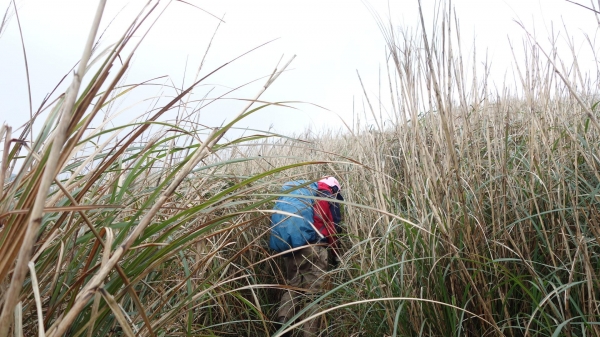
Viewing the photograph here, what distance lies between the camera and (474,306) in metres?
1.41

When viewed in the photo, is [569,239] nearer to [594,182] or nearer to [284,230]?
[594,182]

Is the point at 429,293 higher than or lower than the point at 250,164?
lower

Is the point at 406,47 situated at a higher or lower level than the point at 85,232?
higher

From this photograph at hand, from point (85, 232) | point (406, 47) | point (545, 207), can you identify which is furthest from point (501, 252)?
point (85, 232)

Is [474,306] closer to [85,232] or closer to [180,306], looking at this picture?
[180,306]

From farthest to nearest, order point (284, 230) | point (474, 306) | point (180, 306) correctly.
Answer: point (284, 230) → point (474, 306) → point (180, 306)

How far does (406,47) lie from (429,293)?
844 millimetres

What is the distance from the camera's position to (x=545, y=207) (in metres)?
1.72

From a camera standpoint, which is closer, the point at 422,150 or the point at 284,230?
the point at 422,150

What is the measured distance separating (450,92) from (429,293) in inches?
26.1

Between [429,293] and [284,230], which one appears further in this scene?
[284,230]

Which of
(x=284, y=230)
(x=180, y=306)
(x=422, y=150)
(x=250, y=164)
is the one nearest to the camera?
(x=180, y=306)

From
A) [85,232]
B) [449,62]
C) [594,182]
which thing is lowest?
[594,182]

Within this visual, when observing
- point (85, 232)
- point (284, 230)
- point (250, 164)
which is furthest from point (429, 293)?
point (250, 164)
